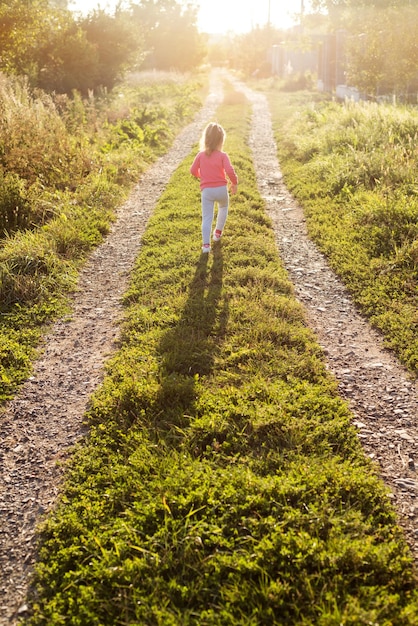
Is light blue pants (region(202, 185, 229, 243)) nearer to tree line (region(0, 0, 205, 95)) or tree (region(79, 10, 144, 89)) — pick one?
tree line (region(0, 0, 205, 95))

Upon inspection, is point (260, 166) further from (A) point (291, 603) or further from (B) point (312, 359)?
(A) point (291, 603)

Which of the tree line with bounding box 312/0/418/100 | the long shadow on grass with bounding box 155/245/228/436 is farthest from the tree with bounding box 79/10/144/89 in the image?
the long shadow on grass with bounding box 155/245/228/436

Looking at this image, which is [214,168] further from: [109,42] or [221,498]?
[109,42]

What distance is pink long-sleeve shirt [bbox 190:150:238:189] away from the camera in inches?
287

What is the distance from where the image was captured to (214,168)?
24.0 ft

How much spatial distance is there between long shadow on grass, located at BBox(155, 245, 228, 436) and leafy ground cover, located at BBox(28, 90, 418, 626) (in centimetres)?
2

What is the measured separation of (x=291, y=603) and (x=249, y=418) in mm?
1633

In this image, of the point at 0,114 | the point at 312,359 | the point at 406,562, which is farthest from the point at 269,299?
the point at 0,114

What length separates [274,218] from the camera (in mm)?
9727

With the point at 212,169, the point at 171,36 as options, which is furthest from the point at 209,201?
the point at 171,36

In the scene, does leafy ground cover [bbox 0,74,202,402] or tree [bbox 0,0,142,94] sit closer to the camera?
leafy ground cover [bbox 0,74,202,402]

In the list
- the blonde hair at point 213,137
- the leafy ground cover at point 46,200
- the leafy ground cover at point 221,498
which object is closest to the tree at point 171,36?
the leafy ground cover at point 46,200

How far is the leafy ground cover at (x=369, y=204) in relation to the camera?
6.27 metres

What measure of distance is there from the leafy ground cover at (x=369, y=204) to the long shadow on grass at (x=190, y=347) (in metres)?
1.96
